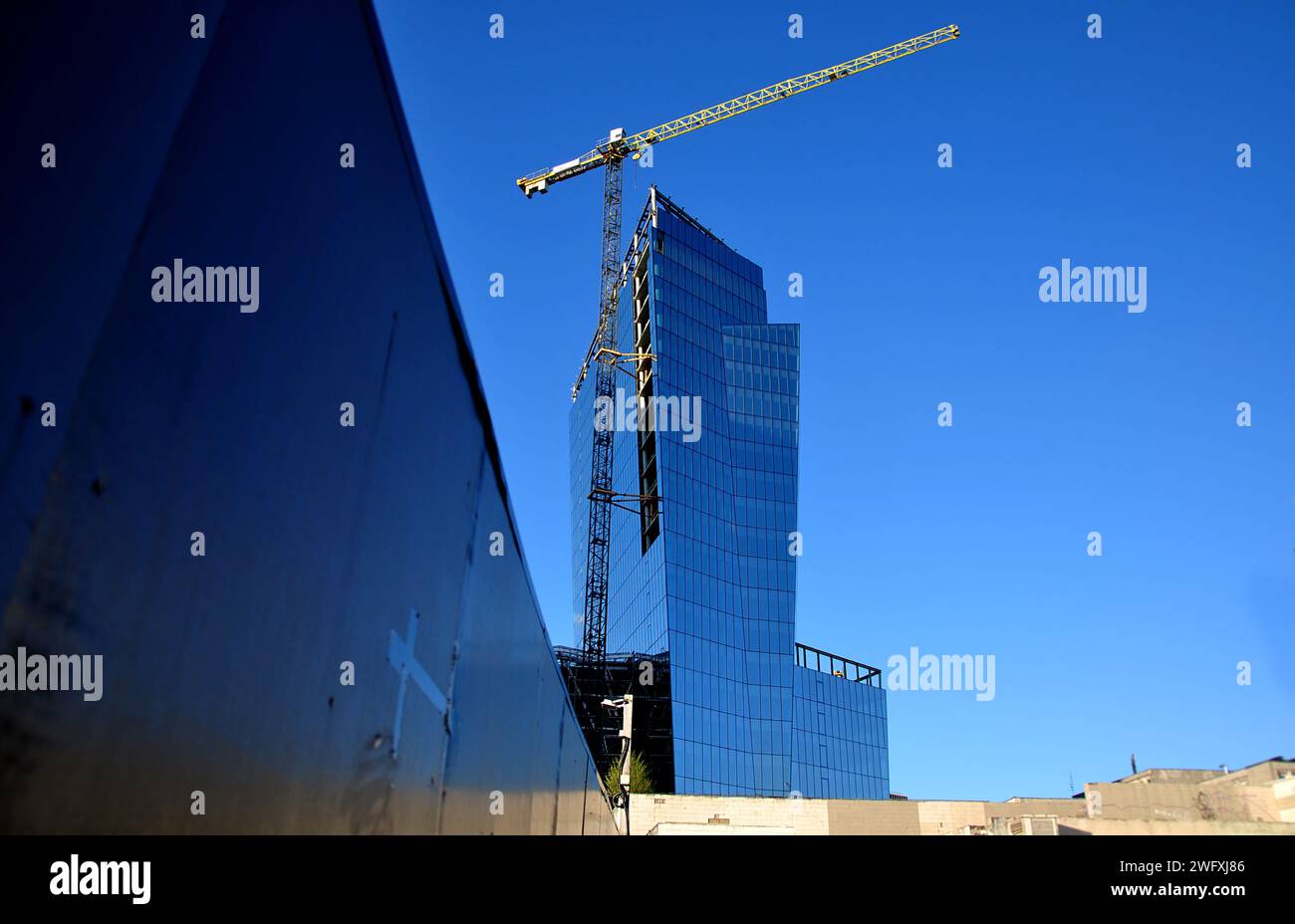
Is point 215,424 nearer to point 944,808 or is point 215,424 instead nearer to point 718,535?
point 944,808

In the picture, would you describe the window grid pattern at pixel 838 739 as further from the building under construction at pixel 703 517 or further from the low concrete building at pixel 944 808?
the low concrete building at pixel 944 808

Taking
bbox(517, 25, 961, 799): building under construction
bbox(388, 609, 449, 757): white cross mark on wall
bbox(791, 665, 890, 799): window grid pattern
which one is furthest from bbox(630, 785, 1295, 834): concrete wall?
bbox(388, 609, 449, 757): white cross mark on wall

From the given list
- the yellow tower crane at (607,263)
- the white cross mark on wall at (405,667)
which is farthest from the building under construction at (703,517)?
the white cross mark on wall at (405,667)

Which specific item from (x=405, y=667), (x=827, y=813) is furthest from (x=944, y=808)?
(x=405, y=667)

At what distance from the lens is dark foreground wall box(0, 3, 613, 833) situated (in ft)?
4.98

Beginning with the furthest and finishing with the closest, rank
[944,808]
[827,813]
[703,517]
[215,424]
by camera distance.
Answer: [703,517], [944,808], [827,813], [215,424]

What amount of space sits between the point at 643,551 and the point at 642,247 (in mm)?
35157

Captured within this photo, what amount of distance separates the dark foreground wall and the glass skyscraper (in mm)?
81948

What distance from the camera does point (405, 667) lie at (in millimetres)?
3568

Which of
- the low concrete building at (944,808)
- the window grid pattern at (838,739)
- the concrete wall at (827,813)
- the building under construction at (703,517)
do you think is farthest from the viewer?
the window grid pattern at (838,739)

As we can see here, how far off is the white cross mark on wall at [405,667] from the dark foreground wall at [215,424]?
0.02 m

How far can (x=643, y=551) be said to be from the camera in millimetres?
94438

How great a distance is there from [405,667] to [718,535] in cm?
9218

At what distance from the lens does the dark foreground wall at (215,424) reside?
1517 millimetres
